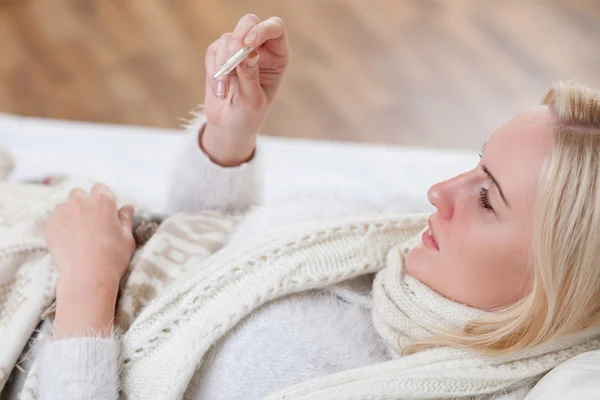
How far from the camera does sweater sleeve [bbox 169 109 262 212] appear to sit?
991mm

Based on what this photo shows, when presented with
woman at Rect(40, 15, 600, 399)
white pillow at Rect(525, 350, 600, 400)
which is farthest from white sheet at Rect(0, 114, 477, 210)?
white pillow at Rect(525, 350, 600, 400)

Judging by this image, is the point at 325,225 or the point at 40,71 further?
the point at 40,71

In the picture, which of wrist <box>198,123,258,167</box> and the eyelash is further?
wrist <box>198,123,258,167</box>

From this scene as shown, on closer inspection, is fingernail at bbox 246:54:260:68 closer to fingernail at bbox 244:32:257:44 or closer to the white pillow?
fingernail at bbox 244:32:257:44

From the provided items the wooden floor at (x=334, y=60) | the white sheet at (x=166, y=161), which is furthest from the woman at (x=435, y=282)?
the wooden floor at (x=334, y=60)

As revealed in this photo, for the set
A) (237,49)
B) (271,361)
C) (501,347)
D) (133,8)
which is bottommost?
(133,8)

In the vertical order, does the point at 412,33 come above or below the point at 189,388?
above

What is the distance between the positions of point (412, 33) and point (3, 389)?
1505 mm

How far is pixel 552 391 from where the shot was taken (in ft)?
2.14

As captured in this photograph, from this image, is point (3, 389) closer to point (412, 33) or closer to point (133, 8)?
point (133, 8)

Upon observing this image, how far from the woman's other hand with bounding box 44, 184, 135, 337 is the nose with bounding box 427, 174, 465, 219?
0.42m

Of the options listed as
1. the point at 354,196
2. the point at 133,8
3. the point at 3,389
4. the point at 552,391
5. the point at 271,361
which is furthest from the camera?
the point at 133,8

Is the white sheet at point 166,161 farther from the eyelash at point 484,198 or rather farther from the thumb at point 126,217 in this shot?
the eyelash at point 484,198

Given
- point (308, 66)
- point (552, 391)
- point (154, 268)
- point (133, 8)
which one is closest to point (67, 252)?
point (154, 268)
